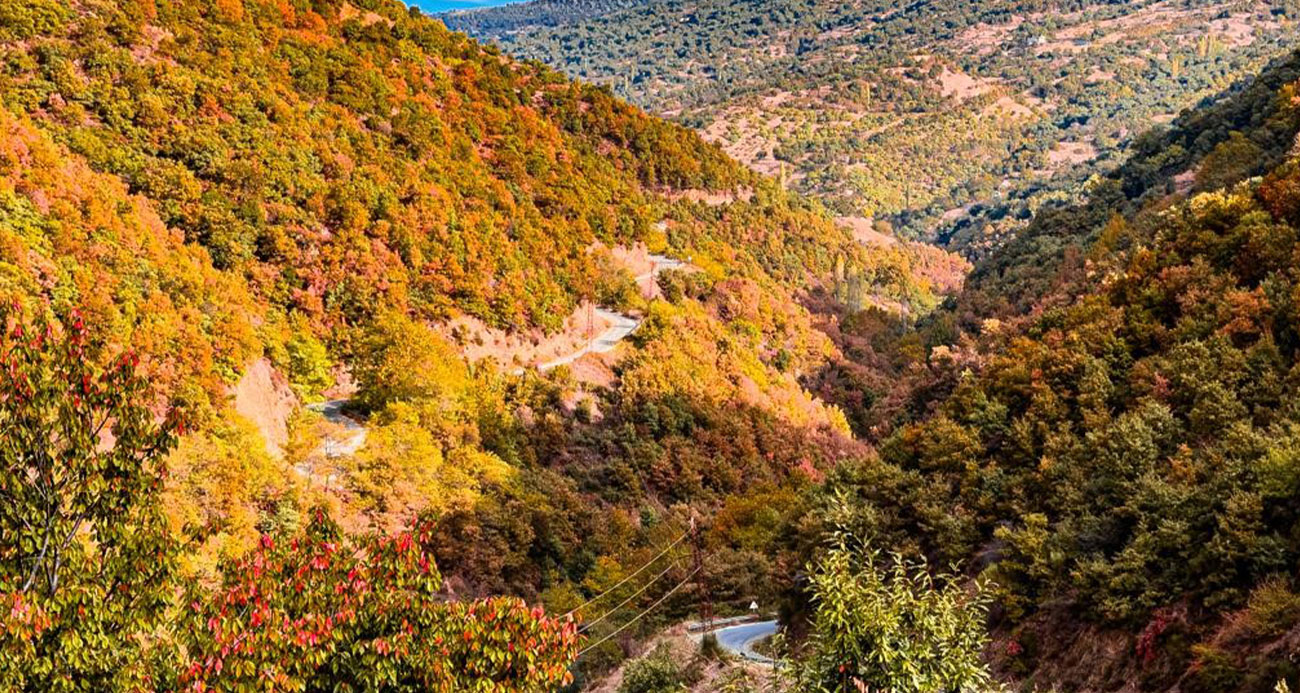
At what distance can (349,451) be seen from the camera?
35.2 m

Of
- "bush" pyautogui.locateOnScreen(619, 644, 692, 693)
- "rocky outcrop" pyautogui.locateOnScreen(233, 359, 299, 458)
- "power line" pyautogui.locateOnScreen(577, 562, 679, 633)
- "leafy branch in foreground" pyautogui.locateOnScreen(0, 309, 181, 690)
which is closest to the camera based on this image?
"leafy branch in foreground" pyautogui.locateOnScreen(0, 309, 181, 690)

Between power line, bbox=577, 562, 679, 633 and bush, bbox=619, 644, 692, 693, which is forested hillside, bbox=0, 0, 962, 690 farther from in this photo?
bush, bbox=619, 644, 692, 693

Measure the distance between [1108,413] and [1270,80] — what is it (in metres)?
40.6

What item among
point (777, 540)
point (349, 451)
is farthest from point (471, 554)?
point (777, 540)

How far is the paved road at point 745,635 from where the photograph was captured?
30.2 metres

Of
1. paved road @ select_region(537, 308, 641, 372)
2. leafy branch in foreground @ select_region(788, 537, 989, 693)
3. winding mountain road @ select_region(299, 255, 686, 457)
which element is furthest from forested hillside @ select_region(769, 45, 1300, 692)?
paved road @ select_region(537, 308, 641, 372)

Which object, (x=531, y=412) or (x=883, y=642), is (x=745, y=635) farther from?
(x=883, y=642)

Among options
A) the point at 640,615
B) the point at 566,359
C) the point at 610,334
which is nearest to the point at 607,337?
the point at 610,334

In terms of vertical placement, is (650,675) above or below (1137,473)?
below

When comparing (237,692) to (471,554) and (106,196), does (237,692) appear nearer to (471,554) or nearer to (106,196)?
(471,554)

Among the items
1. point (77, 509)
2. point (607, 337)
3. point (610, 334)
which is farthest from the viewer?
point (610, 334)

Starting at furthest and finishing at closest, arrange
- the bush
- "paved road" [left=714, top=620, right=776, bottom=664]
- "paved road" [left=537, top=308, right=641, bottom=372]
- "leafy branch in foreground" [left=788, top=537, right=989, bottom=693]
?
1. "paved road" [left=537, top=308, right=641, bottom=372]
2. "paved road" [left=714, top=620, right=776, bottom=664]
3. the bush
4. "leafy branch in foreground" [left=788, top=537, right=989, bottom=693]

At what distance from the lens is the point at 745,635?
33.3 metres

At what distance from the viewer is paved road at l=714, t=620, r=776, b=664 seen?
30242 mm
